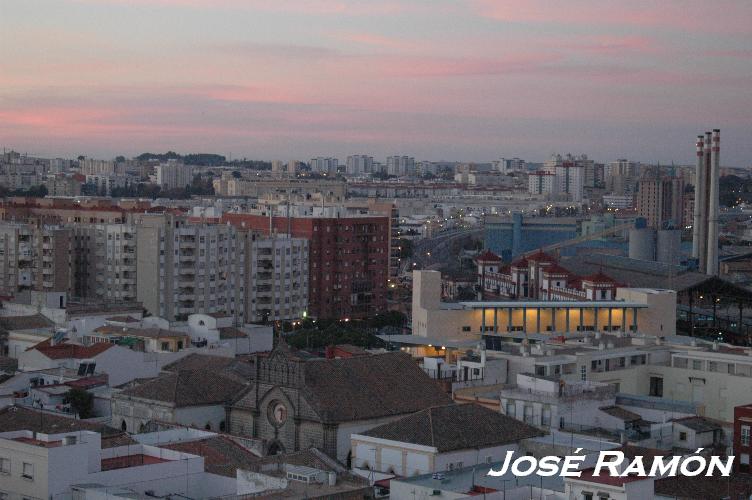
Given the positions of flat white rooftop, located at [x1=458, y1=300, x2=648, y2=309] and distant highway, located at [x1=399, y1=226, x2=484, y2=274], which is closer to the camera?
flat white rooftop, located at [x1=458, y1=300, x2=648, y2=309]

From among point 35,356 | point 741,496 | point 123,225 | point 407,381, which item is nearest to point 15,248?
point 123,225

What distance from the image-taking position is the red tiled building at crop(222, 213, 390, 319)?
46031 mm

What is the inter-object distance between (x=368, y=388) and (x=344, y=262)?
26.5 meters

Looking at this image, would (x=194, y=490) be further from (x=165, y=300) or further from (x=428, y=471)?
(x=165, y=300)

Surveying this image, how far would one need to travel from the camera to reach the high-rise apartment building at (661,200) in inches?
4203

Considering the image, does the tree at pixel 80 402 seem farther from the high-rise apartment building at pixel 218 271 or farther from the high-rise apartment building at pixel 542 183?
the high-rise apartment building at pixel 542 183

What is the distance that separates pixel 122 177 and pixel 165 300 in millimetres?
90633

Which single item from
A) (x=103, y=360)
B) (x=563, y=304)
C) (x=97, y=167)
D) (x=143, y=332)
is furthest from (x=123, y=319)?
(x=97, y=167)

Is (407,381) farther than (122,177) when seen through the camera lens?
No

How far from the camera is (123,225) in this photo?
41906 millimetres

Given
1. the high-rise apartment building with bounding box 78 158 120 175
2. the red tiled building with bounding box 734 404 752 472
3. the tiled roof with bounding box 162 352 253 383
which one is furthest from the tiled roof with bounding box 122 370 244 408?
the high-rise apartment building with bounding box 78 158 120 175

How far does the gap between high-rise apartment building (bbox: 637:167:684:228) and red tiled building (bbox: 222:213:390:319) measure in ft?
198

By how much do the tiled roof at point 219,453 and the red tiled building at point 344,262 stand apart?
1063 inches

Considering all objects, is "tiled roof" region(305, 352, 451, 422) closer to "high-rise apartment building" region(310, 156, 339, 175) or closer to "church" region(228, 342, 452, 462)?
"church" region(228, 342, 452, 462)
